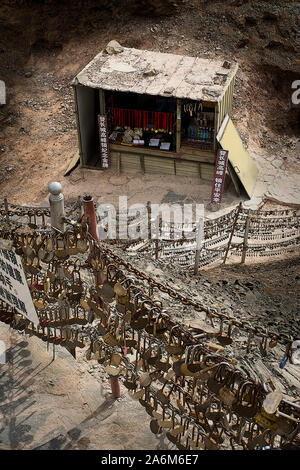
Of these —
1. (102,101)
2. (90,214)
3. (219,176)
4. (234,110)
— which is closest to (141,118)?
(102,101)

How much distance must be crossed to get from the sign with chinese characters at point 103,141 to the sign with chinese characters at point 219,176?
10.6ft

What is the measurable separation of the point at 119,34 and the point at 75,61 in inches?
72.0

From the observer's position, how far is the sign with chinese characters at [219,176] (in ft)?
44.1

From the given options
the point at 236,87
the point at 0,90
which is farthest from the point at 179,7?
the point at 0,90

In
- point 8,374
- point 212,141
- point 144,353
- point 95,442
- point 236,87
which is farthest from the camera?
point 236,87

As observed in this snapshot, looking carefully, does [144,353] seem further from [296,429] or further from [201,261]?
[201,261]

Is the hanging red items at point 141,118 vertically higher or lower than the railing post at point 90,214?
lower

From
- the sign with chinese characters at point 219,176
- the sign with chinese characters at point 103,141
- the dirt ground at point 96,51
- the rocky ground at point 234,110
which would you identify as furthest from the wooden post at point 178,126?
the dirt ground at point 96,51

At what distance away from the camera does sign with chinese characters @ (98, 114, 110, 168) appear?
1437cm

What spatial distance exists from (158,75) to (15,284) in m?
9.73

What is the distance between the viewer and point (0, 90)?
60.6 feet

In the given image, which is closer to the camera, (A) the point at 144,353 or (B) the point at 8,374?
(A) the point at 144,353

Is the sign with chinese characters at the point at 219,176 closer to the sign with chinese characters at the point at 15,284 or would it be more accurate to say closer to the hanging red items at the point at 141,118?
the hanging red items at the point at 141,118

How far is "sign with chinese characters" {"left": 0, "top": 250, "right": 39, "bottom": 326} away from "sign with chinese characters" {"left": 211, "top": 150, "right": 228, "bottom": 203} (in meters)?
8.66
